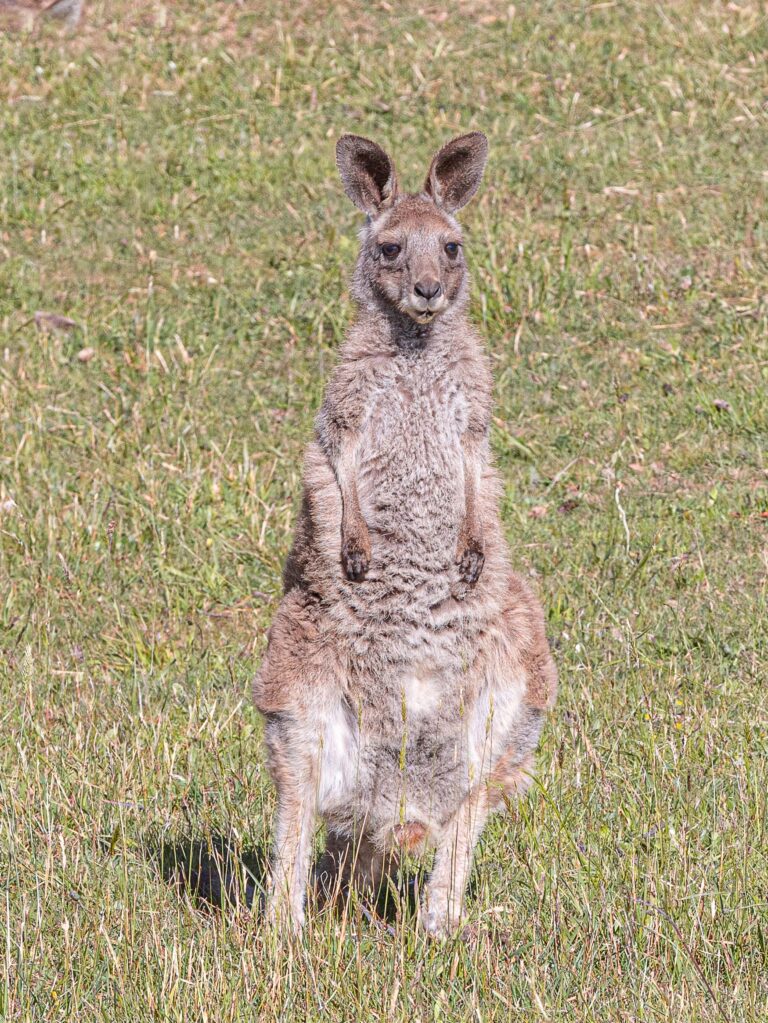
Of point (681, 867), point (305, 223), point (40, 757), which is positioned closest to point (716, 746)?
point (681, 867)

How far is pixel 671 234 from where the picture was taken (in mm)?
10602

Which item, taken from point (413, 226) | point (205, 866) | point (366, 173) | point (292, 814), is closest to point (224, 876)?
point (205, 866)

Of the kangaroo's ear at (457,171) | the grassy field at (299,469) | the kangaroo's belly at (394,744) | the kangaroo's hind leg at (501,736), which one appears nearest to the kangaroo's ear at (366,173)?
the kangaroo's ear at (457,171)

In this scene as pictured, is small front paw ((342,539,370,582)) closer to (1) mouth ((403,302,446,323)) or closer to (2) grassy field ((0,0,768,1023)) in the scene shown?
(1) mouth ((403,302,446,323))

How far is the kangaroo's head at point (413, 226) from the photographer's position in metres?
4.49

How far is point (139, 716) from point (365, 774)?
72.5 inches

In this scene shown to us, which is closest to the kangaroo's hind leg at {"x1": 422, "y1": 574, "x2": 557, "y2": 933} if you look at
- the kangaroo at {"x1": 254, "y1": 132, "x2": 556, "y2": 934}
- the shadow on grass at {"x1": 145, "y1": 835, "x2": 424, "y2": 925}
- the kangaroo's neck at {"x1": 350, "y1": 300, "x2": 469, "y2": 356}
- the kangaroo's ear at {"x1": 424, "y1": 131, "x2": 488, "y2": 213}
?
the kangaroo at {"x1": 254, "y1": 132, "x2": 556, "y2": 934}

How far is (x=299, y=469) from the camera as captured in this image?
8.79 metres

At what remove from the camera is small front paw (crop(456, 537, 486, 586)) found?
4336 millimetres

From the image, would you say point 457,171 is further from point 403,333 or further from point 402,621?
point 402,621

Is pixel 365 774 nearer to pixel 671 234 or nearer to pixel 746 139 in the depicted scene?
pixel 671 234

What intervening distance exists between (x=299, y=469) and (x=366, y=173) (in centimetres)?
415

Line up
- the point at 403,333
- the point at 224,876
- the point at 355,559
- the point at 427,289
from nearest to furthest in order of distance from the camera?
the point at 355,559, the point at 427,289, the point at 403,333, the point at 224,876

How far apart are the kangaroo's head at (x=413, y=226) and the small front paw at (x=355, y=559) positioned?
2.37 ft
